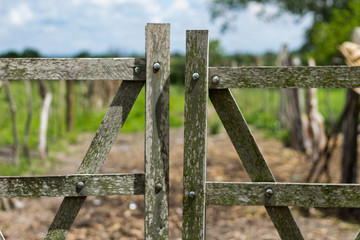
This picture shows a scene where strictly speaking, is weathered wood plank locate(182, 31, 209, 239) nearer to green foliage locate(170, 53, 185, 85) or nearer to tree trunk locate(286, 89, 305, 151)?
tree trunk locate(286, 89, 305, 151)

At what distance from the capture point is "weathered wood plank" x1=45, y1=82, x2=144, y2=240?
8.71 feet

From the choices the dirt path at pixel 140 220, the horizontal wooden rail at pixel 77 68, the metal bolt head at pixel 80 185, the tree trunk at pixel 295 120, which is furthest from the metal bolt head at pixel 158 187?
the tree trunk at pixel 295 120

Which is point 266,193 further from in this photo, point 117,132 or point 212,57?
point 212,57

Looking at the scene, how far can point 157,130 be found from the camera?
2.63m

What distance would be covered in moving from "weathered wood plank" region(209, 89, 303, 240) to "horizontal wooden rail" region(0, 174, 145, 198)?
1.99 ft

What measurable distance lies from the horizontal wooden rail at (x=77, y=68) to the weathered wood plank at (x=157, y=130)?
3.8 inches

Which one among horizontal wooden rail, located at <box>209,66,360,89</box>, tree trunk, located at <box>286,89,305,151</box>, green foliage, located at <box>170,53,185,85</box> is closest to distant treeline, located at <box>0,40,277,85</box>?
green foliage, located at <box>170,53,185,85</box>

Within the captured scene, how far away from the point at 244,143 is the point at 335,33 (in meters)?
10.4

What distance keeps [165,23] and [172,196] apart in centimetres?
419

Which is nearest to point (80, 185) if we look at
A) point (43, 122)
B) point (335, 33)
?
point (43, 122)

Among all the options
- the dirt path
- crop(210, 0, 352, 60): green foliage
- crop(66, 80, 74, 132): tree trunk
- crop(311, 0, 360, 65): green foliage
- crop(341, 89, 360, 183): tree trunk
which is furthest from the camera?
crop(210, 0, 352, 60): green foliage

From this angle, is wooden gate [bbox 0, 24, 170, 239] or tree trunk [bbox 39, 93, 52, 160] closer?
wooden gate [bbox 0, 24, 170, 239]

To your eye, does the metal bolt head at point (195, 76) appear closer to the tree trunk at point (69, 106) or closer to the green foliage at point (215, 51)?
the tree trunk at point (69, 106)

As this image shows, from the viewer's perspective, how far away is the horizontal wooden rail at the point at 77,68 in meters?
2.62
